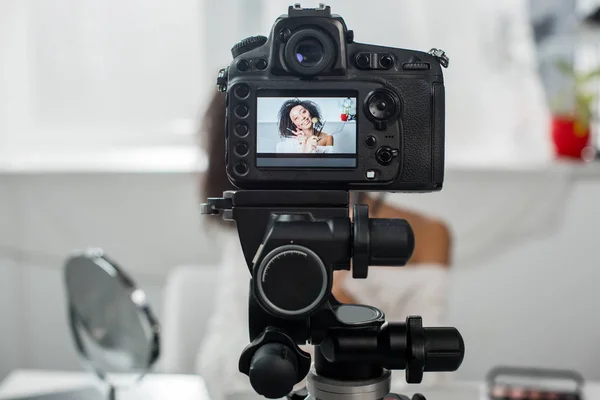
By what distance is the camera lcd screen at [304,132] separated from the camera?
1.87 ft

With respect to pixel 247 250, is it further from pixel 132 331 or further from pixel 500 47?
pixel 500 47

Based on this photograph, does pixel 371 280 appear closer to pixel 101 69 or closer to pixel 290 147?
pixel 290 147

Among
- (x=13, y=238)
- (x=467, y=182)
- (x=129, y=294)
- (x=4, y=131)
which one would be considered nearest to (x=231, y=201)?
(x=129, y=294)

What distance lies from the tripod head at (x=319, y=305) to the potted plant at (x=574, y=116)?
62.6 inches

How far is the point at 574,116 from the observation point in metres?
1.98

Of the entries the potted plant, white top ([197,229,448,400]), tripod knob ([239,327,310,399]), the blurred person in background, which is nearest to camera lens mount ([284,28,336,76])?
tripod knob ([239,327,310,399])

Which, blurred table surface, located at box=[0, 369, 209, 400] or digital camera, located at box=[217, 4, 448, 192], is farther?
blurred table surface, located at box=[0, 369, 209, 400]

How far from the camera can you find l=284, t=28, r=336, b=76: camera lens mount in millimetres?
566

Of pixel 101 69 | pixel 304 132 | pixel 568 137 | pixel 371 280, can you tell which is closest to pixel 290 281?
pixel 304 132

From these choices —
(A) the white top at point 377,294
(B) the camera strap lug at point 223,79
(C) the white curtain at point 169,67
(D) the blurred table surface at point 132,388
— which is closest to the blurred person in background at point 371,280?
(A) the white top at point 377,294

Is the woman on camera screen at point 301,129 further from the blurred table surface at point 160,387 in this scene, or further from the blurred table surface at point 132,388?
the blurred table surface at point 132,388

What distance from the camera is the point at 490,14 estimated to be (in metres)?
2.00

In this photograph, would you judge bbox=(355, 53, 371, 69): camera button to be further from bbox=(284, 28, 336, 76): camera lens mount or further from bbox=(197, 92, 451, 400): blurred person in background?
bbox=(197, 92, 451, 400): blurred person in background

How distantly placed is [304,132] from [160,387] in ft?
1.55
